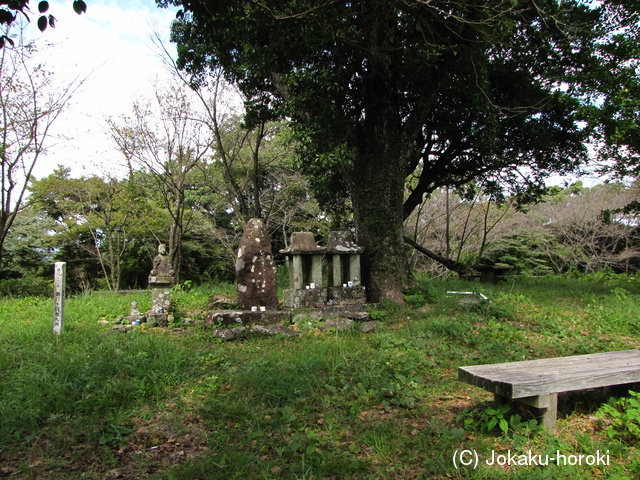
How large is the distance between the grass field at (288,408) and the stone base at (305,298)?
3.64 feet

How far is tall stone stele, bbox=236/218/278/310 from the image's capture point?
634cm

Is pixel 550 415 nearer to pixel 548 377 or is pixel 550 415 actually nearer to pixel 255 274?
pixel 548 377

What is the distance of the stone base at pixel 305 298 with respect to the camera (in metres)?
6.49

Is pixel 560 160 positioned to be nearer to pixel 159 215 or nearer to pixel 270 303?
pixel 270 303

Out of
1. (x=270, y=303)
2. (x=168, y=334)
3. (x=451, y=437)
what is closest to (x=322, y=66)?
(x=270, y=303)

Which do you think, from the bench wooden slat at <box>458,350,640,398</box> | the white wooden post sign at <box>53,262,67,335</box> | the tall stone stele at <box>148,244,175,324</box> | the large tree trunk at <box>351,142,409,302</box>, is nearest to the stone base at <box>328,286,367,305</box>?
the large tree trunk at <box>351,142,409,302</box>

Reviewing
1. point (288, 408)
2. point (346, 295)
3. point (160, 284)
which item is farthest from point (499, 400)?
point (160, 284)

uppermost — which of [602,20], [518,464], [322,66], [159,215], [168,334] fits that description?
[602,20]

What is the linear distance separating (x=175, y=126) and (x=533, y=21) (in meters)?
9.34

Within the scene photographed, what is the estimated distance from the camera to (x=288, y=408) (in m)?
3.29

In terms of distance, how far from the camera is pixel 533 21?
8.75m

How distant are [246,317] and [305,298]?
1.08m

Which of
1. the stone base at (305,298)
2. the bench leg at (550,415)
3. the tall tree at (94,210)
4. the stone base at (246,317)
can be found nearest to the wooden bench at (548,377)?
the bench leg at (550,415)

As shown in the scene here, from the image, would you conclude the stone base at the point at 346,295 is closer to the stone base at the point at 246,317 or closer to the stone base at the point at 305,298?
the stone base at the point at 305,298
